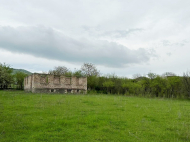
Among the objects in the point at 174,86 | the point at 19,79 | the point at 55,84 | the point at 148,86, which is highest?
the point at 19,79

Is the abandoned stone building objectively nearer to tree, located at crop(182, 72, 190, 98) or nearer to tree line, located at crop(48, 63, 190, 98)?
tree line, located at crop(48, 63, 190, 98)

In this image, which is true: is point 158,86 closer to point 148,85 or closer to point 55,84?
point 148,85

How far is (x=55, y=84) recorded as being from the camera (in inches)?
1099

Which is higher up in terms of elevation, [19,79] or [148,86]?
[19,79]

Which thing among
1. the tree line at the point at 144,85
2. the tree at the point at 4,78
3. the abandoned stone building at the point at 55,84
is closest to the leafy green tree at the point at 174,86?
the tree line at the point at 144,85

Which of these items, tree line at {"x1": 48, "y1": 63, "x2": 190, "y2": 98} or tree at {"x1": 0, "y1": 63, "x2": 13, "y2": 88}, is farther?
tree at {"x1": 0, "y1": 63, "x2": 13, "y2": 88}

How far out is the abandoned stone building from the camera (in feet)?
86.8

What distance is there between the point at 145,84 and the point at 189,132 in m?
25.7

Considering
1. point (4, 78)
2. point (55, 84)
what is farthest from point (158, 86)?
point (4, 78)

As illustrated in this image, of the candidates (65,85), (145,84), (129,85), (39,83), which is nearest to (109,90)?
(129,85)

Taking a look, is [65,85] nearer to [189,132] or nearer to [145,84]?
[145,84]

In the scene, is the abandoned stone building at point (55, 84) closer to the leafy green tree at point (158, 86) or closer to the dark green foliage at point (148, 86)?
the dark green foliage at point (148, 86)

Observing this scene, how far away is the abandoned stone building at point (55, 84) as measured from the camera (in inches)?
1042

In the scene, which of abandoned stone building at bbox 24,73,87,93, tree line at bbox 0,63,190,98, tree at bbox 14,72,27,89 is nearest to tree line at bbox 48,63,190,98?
tree line at bbox 0,63,190,98
